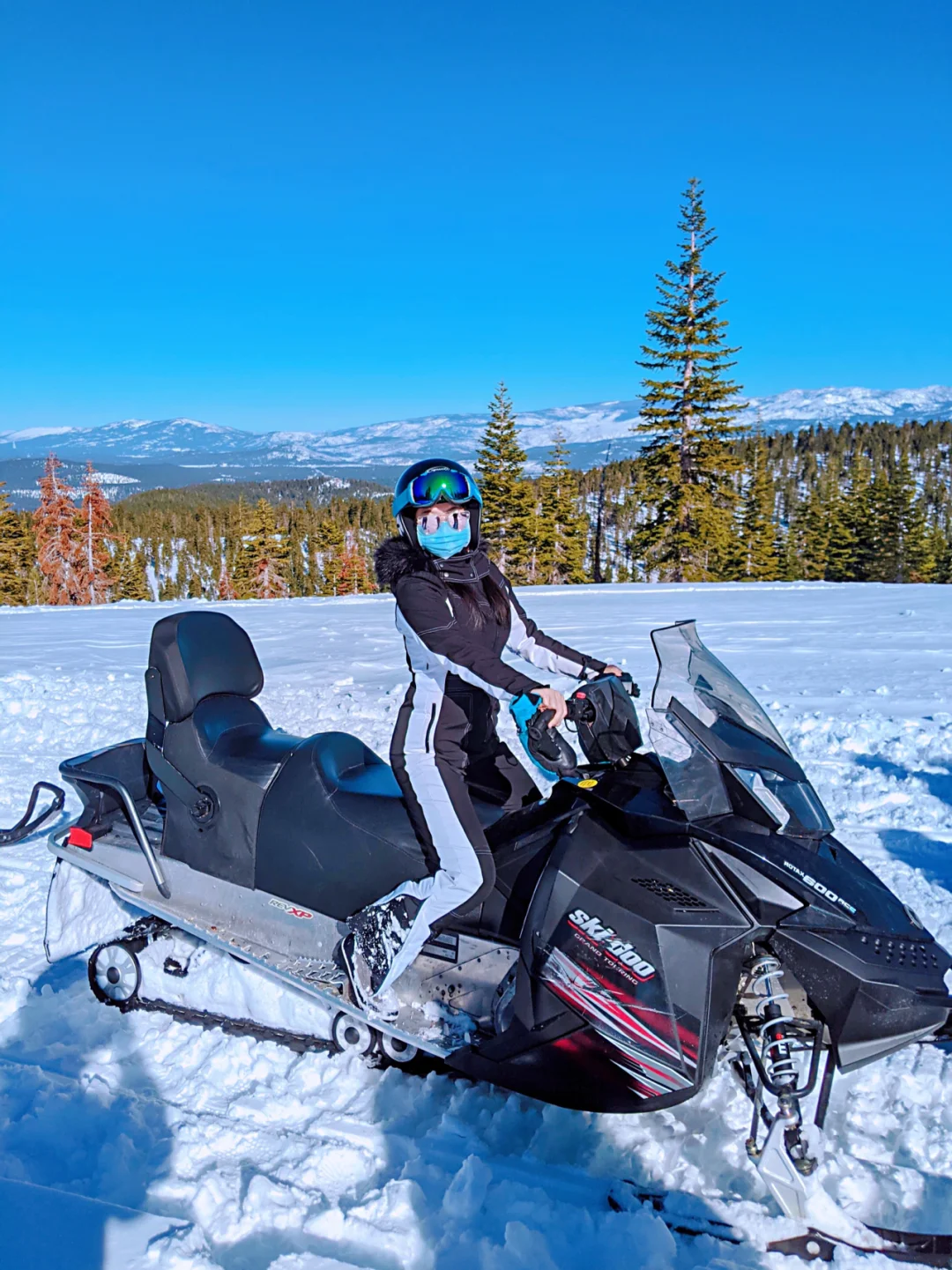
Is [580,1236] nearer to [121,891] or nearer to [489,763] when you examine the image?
[489,763]

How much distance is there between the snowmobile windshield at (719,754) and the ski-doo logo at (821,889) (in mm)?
136

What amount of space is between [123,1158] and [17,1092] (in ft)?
1.91

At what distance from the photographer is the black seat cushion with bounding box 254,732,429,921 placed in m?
2.93

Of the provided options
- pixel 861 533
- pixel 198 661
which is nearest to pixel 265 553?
→ pixel 861 533

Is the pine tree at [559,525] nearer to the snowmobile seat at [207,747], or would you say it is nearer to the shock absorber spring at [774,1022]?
the snowmobile seat at [207,747]

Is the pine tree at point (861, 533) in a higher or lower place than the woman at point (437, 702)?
higher

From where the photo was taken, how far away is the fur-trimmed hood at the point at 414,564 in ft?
9.36

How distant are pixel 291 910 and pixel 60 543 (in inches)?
1533

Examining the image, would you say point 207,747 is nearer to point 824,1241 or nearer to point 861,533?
point 824,1241

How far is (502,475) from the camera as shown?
35.4 m

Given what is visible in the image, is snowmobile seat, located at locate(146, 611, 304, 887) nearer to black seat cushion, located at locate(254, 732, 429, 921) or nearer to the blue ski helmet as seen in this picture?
black seat cushion, located at locate(254, 732, 429, 921)

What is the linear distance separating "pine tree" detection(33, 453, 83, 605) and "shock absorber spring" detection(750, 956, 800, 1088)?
39.5 meters

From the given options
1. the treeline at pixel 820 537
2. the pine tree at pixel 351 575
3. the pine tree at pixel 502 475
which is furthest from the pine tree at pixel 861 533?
the pine tree at pixel 351 575

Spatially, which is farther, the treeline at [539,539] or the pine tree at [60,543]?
the pine tree at [60,543]
